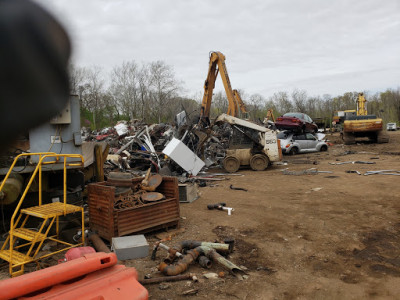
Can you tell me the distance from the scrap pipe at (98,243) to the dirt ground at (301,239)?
440 millimetres

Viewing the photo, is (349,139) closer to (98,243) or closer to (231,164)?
(231,164)

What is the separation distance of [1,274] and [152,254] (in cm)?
205

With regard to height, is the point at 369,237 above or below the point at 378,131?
below

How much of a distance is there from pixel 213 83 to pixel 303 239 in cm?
1347

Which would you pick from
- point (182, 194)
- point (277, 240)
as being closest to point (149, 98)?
point (182, 194)

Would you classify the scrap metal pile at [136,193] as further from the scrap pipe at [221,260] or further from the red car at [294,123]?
the red car at [294,123]

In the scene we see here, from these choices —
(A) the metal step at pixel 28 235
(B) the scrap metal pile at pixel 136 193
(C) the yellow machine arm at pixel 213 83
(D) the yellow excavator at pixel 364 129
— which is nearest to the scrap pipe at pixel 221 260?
(B) the scrap metal pile at pixel 136 193

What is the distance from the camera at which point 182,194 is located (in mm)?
8297

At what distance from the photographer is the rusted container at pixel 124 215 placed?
512 cm

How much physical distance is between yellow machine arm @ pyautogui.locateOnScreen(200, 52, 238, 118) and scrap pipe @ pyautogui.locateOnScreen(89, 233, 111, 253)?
435 inches

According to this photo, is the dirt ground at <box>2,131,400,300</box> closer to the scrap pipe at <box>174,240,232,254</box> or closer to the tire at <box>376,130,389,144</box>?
the scrap pipe at <box>174,240,232,254</box>

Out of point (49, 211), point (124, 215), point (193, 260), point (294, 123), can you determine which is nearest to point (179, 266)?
point (193, 260)

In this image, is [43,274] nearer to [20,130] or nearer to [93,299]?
[93,299]

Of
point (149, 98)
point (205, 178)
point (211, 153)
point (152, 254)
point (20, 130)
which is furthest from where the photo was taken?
point (149, 98)
